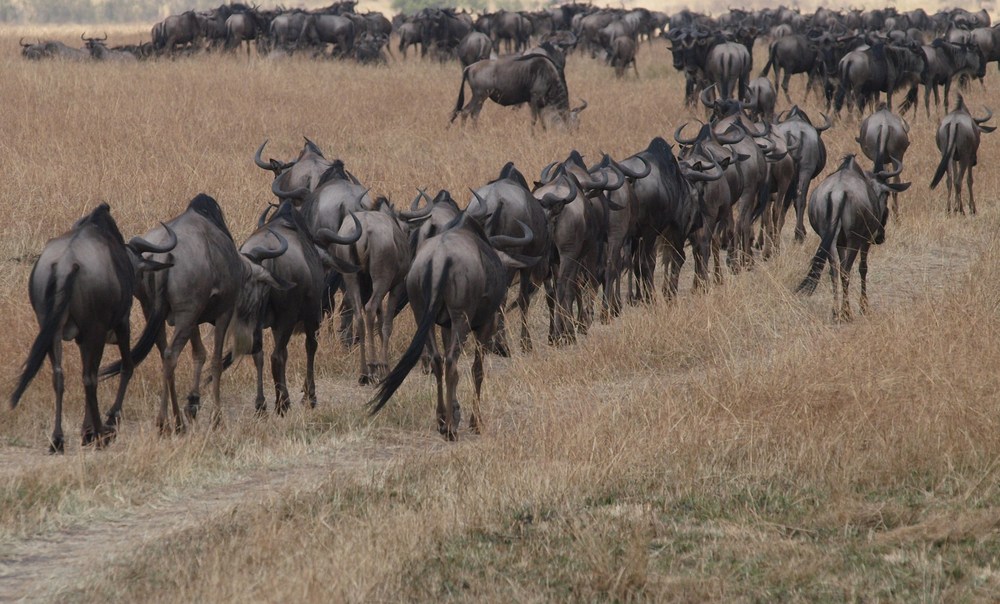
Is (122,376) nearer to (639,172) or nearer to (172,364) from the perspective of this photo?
(172,364)

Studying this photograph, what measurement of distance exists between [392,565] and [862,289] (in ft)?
21.4

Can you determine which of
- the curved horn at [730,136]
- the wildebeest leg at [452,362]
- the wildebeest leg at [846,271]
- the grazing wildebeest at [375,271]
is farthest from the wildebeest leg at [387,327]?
the curved horn at [730,136]

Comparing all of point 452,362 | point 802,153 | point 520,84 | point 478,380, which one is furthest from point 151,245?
point 520,84

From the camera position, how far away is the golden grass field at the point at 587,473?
15.9ft

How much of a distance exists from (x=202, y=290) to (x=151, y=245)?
38 cm

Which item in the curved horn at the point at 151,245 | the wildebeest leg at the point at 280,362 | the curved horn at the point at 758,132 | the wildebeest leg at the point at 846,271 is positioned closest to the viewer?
the curved horn at the point at 151,245

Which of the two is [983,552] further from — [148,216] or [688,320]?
[148,216]

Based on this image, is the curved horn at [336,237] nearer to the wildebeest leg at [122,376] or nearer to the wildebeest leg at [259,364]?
the wildebeest leg at [259,364]

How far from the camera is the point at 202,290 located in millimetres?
6871

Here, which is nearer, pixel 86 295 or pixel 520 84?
pixel 86 295

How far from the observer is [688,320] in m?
9.30

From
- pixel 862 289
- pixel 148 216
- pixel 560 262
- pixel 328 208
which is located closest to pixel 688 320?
pixel 560 262

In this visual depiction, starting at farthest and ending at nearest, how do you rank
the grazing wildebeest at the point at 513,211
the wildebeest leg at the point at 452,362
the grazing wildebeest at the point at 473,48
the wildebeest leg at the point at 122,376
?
the grazing wildebeest at the point at 473,48, the grazing wildebeest at the point at 513,211, the wildebeest leg at the point at 452,362, the wildebeest leg at the point at 122,376

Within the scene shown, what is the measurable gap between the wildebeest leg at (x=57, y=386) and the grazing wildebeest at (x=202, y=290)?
54 centimetres
